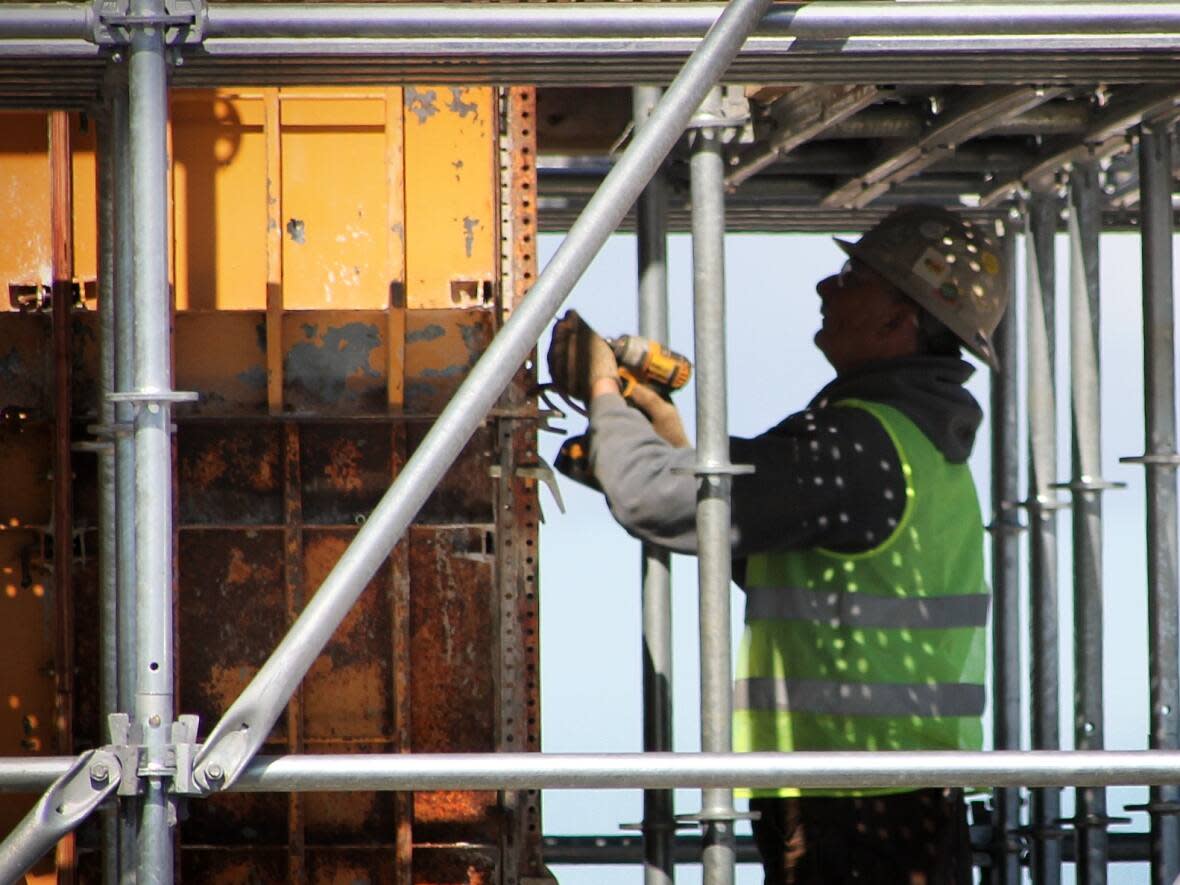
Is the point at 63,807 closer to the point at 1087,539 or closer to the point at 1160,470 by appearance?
the point at 1160,470

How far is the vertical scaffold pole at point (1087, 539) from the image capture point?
6.12 meters

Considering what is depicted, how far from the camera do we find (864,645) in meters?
5.09

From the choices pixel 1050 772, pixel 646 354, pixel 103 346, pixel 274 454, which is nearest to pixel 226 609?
pixel 274 454

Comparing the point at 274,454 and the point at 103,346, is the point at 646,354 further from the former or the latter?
the point at 103,346

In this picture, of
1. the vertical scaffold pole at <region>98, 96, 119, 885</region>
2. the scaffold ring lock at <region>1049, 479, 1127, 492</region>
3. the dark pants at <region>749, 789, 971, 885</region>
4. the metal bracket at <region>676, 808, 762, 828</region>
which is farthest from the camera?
the scaffold ring lock at <region>1049, 479, 1127, 492</region>

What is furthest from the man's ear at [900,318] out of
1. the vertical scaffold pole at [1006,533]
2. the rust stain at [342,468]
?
the vertical scaffold pole at [1006,533]

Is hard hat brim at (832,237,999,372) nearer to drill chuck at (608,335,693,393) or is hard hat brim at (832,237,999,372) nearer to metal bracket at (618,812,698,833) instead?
drill chuck at (608,335,693,393)

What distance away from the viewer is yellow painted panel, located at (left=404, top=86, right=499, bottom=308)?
5.34 m

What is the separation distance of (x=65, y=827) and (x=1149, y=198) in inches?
148

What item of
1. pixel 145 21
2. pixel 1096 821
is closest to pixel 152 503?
pixel 145 21

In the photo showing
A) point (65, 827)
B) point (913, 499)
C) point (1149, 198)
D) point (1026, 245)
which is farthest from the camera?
point (1026, 245)

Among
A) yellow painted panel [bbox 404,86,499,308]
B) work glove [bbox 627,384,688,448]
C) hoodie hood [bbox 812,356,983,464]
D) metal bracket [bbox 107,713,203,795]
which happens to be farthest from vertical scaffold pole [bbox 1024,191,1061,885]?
metal bracket [bbox 107,713,203,795]

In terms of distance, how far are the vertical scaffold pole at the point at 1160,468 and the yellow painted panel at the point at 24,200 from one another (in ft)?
11.2

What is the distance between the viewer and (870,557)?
5.07 metres
